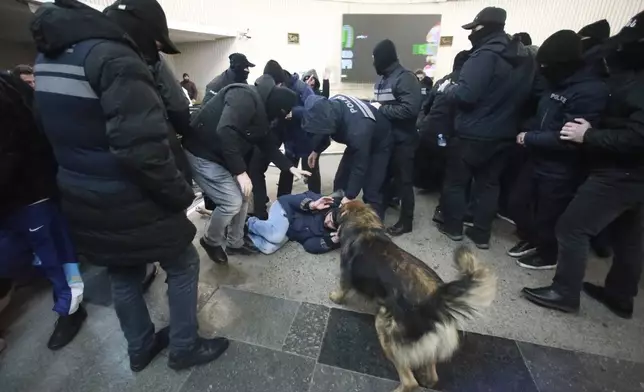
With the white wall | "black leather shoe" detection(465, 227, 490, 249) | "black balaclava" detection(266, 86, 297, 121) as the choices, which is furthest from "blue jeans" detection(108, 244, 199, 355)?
the white wall

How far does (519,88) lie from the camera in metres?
2.19

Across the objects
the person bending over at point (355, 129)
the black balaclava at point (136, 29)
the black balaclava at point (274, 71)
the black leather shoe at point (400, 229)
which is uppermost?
the black balaclava at point (136, 29)

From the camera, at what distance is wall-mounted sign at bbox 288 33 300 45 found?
7.22m

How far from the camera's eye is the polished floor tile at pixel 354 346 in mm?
→ 1517

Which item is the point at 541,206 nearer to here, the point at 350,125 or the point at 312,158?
the point at 350,125

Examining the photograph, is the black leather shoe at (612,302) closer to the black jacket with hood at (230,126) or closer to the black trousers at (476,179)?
the black trousers at (476,179)

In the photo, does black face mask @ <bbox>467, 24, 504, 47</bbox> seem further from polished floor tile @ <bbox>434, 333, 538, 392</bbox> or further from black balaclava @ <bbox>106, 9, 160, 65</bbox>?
black balaclava @ <bbox>106, 9, 160, 65</bbox>

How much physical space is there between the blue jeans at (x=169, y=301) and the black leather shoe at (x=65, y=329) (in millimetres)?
487

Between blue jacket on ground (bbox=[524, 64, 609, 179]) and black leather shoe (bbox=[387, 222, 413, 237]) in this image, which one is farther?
black leather shoe (bbox=[387, 222, 413, 237])

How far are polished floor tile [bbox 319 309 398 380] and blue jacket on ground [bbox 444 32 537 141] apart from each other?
1630 millimetres

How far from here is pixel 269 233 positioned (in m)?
2.49

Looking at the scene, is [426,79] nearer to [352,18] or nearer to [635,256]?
[635,256]

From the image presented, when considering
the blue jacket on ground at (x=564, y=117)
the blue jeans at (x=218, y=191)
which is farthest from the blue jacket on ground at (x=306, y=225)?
the blue jacket on ground at (x=564, y=117)

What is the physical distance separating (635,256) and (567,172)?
0.59 m
